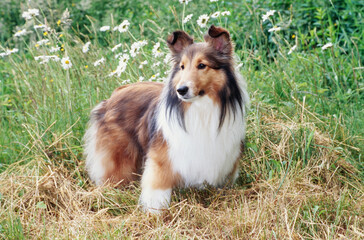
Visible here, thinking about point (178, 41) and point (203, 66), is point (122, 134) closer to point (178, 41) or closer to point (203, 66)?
point (178, 41)

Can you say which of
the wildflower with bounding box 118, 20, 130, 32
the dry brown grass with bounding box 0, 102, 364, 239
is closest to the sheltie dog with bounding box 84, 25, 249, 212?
the dry brown grass with bounding box 0, 102, 364, 239

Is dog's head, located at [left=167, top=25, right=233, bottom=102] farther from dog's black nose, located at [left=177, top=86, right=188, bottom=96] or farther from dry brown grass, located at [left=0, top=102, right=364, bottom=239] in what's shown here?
dry brown grass, located at [left=0, top=102, right=364, bottom=239]

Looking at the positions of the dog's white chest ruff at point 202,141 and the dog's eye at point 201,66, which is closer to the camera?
the dog's eye at point 201,66

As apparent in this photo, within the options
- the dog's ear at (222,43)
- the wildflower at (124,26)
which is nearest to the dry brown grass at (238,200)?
the dog's ear at (222,43)

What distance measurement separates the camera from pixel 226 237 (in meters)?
3.67

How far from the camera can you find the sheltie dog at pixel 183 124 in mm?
3727

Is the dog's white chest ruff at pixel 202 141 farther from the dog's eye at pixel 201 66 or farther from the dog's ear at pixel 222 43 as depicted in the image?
the dog's ear at pixel 222 43

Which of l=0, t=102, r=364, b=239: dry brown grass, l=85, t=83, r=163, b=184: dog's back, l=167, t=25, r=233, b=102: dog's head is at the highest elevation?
l=167, t=25, r=233, b=102: dog's head

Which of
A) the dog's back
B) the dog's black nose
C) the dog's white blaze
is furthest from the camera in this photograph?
the dog's white blaze

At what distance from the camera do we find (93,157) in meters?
4.54

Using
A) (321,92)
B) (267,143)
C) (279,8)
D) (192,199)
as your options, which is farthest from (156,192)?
(279,8)

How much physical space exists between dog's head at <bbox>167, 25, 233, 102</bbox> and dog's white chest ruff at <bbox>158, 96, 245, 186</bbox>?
15 centimetres

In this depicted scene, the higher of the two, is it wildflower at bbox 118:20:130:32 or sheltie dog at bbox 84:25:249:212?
wildflower at bbox 118:20:130:32

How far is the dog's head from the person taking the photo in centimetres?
358
